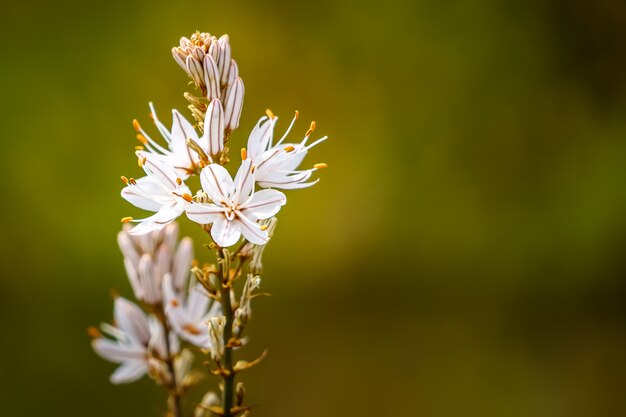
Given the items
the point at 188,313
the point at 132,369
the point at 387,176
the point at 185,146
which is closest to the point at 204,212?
the point at 185,146

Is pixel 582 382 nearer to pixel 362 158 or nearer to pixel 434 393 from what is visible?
pixel 434 393

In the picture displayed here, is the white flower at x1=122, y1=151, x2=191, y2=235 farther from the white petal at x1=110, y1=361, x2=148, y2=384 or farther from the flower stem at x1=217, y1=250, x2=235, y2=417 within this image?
the white petal at x1=110, y1=361, x2=148, y2=384

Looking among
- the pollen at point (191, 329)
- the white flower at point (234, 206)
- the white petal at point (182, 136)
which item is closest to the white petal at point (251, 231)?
the white flower at point (234, 206)

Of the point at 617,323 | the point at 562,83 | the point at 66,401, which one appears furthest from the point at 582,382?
the point at 66,401

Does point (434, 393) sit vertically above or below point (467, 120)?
below

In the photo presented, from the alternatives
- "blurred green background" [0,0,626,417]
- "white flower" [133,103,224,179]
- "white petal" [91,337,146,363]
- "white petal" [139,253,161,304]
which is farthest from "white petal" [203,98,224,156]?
"blurred green background" [0,0,626,417]

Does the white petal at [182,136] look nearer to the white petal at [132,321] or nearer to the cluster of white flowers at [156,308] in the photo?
the cluster of white flowers at [156,308]
